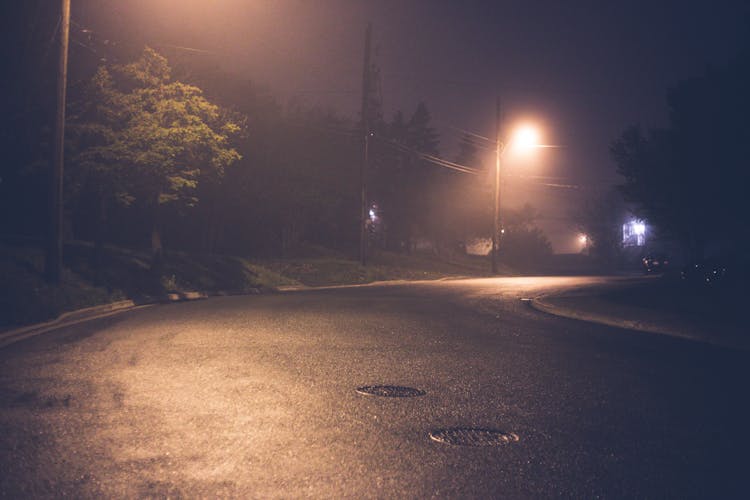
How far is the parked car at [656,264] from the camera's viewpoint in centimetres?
5062

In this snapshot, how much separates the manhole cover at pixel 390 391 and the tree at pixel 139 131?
15.7 m

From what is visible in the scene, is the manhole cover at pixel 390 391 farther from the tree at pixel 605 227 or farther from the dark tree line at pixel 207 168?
the tree at pixel 605 227

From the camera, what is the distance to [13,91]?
2088 centimetres

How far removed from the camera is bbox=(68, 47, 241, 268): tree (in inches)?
820

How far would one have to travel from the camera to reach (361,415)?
21.0ft

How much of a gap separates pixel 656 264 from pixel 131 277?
4084 centimetres

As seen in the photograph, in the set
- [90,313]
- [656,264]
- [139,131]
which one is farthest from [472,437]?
[656,264]

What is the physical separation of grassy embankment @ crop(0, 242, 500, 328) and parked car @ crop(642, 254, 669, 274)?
1923 centimetres

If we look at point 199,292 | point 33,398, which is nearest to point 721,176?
point 199,292

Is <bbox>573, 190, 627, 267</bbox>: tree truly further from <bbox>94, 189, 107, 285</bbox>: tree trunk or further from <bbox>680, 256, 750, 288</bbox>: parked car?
<bbox>94, 189, 107, 285</bbox>: tree trunk

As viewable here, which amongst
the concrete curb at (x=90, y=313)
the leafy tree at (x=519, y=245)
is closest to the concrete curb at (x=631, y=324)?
the concrete curb at (x=90, y=313)

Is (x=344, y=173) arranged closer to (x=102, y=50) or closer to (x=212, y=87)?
(x=212, y=87)

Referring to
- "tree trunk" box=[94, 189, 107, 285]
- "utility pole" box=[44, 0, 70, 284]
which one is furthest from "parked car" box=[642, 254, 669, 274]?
"utility pole" box=[44, 0, 70, 284]

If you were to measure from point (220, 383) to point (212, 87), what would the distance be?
1128 inches
